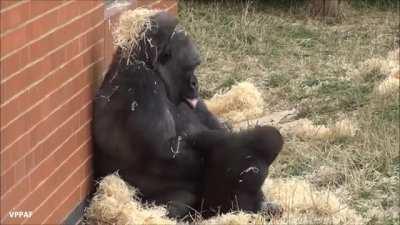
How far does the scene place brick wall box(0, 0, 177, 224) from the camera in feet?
10.6

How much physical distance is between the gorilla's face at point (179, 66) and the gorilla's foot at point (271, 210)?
722 mm

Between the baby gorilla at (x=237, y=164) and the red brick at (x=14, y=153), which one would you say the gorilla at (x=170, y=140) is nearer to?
the baby gorilla at (x=237, y=164)

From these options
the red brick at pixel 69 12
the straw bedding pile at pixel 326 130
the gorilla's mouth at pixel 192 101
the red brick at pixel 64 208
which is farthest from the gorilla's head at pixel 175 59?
the straw bedding pile at pixel 326 130

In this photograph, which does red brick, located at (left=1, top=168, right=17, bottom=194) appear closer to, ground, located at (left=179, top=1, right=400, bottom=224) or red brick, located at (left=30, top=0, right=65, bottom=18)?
red brick, located at (left=30, top=0, right=65, bottom=18)

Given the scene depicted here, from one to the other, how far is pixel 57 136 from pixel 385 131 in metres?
3.41

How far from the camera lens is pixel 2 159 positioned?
3.17 m

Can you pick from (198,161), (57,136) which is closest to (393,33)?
(198,161)

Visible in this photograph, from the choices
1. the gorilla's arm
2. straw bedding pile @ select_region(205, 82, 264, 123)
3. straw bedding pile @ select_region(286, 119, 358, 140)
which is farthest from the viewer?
straw bedding pile @ select_region(205, 82, 264, 123)

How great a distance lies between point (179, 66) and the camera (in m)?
4.54

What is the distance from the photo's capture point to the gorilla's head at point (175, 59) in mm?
4418

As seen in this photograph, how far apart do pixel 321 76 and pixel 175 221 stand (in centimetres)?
485

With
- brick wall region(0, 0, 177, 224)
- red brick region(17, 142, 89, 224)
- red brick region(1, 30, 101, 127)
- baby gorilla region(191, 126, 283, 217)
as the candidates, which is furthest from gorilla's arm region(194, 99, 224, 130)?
red brick region(1, 30, 101, 127)

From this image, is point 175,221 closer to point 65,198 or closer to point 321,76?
point 65,198

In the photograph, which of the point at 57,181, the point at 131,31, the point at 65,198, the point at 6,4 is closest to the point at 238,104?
the point at 131,31
